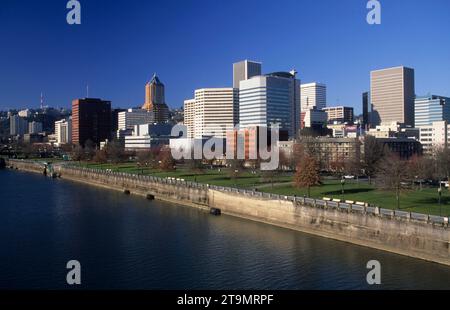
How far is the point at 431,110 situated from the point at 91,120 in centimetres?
11356

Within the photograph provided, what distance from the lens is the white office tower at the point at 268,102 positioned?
117062mm

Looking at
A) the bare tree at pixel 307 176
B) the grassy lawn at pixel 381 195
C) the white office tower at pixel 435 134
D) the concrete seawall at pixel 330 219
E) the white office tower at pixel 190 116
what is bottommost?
A: the concrete seawall at pixel 330 219

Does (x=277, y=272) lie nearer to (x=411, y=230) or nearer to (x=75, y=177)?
(x=411, y=230)

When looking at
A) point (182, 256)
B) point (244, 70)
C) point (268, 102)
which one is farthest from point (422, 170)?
point (244, 70)

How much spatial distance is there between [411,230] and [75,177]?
226 feet

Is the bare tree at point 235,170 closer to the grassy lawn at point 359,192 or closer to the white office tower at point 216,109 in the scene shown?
the grassy lawn at point 359,192

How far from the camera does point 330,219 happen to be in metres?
33.9

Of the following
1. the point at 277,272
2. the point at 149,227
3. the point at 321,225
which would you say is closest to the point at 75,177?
the point at 149,227

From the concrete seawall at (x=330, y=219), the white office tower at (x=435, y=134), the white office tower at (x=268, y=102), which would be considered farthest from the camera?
the white office tower at (x=268, y=102)

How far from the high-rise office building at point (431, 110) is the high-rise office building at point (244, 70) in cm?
5273

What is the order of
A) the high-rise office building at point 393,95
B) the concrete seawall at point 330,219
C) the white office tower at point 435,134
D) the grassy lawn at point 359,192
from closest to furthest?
the concrete seawall at point 330,219 → the grassy lawn at point 359,192 → the white office tower at point 435,134 → the high-rise office building at point 393,95

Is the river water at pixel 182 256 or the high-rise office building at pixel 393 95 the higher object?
the high-rise office building at pixel 393 95

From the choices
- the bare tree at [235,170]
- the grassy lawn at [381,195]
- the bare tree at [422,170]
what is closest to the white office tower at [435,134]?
the bare tree at [422,170]
